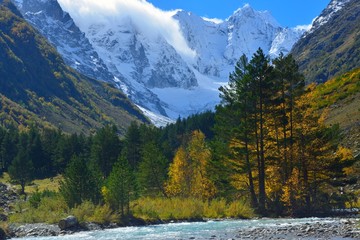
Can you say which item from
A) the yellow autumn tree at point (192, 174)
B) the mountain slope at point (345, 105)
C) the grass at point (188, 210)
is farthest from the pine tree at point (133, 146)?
the grass at point (188, 210)

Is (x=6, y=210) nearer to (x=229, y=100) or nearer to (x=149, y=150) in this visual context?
(x=149, y=150)

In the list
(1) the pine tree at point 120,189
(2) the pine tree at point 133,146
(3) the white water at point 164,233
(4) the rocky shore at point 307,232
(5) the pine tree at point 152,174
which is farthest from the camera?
(2) the pine tree at point 133,146

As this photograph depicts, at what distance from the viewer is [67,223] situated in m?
38.2

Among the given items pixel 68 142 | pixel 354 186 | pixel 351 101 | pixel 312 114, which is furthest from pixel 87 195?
pixel 68 142

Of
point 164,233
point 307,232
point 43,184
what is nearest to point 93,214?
point 164,233

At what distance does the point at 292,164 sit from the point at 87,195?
19468 mm

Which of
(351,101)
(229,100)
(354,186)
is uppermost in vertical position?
(351,101)

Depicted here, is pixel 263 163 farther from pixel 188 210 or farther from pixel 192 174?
pixel 192 174

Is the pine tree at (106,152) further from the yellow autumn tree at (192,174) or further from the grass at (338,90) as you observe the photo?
the grass at (338,90)

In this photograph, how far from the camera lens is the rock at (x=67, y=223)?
3797 cm

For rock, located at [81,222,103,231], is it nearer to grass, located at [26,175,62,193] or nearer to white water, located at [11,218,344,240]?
white water, located at [11,218,344,240]

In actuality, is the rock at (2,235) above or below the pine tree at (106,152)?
below

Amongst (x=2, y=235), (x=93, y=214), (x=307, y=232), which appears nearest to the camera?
(x=307, y=232)

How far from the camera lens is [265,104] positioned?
48031 mm
